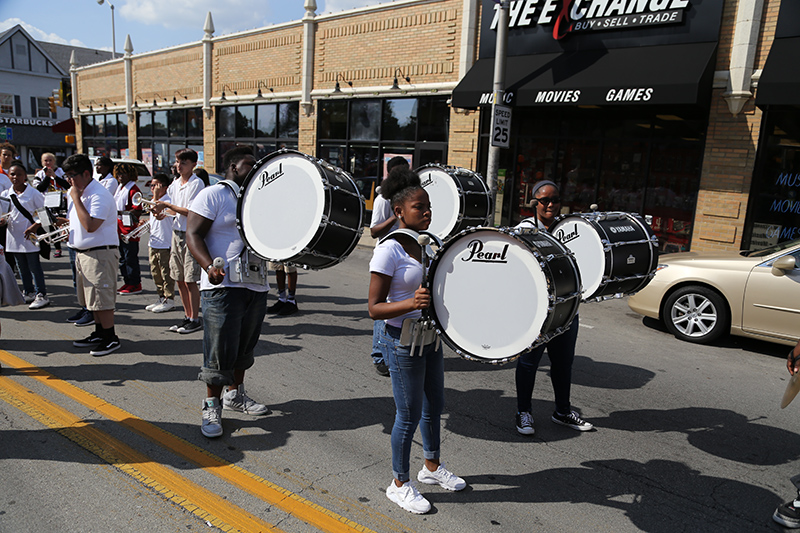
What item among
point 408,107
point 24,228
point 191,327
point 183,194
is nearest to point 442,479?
point 191,327

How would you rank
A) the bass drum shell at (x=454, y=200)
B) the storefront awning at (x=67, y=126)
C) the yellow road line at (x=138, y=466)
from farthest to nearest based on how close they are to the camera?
the storefront awning at (x=67, y=126), the bass drum shell at (x=454, y=200), the yellow road line at (x=138, y=466)

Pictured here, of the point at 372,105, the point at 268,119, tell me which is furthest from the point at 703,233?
the point at 268,119

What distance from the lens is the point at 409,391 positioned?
125 inches

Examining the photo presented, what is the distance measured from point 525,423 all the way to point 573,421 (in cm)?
44

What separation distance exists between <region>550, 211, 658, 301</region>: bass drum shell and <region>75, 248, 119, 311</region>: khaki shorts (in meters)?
4.29

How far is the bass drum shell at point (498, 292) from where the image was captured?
2.95m

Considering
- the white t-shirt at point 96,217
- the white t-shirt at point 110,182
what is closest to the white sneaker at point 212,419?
the white t-shirt at point 96,217

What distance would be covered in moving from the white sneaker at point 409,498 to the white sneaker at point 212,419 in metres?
1.43

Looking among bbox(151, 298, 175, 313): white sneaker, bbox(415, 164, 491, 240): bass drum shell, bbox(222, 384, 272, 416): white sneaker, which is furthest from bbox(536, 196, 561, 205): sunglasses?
bbox(151, 298, 175, 313): white sneaker

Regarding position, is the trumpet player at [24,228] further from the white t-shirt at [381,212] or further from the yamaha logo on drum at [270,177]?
the yamaha logo on drum at [270,177]

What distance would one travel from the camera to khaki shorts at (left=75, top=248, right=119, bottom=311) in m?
5.64

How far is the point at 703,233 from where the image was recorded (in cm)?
1105

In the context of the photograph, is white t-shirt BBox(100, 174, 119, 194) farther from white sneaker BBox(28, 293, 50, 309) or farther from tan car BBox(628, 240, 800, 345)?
tan car BBox(628, 240, 800, 345)

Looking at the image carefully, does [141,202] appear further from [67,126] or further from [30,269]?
[67,126]
